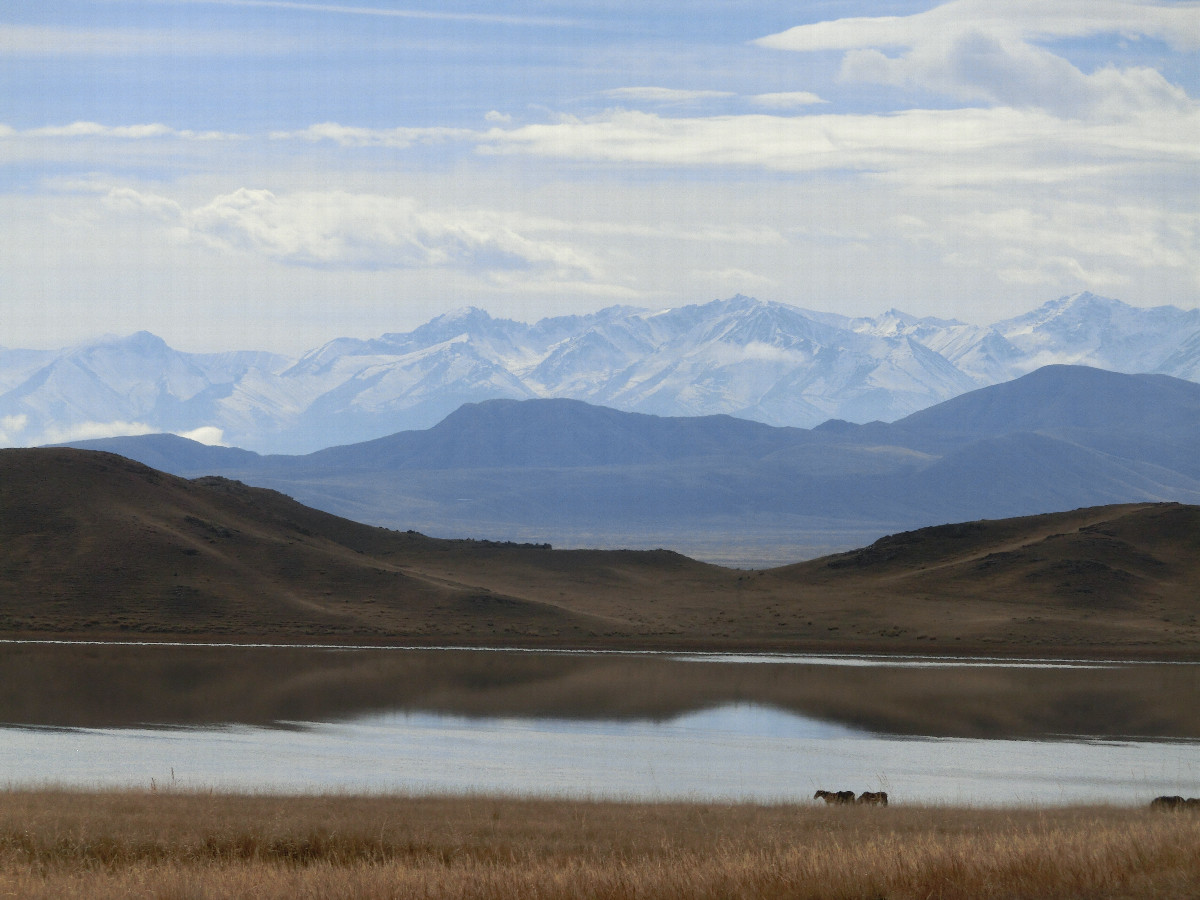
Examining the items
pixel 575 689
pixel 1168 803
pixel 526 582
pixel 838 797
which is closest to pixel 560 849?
pixel 838 797

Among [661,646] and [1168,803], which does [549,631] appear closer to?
[661,646]

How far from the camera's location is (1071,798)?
124 feet

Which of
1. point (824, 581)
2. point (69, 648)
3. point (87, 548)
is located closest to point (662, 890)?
point (69, 648)

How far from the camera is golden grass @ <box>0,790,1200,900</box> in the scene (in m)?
20.7

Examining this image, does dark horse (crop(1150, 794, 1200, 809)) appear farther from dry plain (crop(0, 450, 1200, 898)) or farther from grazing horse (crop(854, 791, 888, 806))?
grazing horse (crop(854, 791, 888, 806))

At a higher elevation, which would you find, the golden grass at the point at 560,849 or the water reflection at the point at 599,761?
the golden grass at the point at 560,849

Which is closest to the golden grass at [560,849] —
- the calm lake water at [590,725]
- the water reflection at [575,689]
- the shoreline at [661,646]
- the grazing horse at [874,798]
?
the grazing horse at [874,798]

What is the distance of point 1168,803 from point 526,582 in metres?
93.8

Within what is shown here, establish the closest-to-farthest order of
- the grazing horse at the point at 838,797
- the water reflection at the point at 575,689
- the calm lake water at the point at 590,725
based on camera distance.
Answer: the grazing horse at the point at 838,797 < the calm lake water at the point at 590,725 < the water reflection at the point at 575,689

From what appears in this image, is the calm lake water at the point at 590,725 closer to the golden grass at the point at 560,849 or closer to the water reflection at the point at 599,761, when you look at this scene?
the water reflection at the point at 599,761

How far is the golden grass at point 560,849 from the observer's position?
20.7 metres

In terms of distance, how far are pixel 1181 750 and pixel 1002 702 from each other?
13.9 metres

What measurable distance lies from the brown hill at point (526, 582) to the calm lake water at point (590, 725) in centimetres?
1593

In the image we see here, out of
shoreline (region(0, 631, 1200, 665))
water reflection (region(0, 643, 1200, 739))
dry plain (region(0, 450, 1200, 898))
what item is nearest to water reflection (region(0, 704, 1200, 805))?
water reflection (region(0, 643, 1200, 739))
